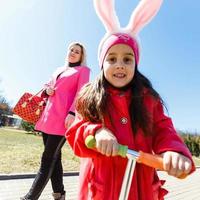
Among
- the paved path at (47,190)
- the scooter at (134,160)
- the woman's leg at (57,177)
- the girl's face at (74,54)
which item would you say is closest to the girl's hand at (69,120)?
the woman's leg at (57,177)

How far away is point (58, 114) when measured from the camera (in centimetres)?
448

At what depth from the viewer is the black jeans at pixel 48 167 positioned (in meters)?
4.17

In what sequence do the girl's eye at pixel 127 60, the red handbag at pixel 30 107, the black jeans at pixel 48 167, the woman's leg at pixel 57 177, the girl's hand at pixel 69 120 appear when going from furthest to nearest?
the red handbag at pixel 30 107
the woman's leg at pixel 57 177
the girl's hand at pixel 69 120
the black jeans at pixel 48 167
the girl's eye at pixel 127 60

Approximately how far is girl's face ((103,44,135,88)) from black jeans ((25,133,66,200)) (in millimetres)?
1936

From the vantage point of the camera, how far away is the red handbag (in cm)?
481

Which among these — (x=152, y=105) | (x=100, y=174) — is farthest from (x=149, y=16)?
(x=100, y=174)

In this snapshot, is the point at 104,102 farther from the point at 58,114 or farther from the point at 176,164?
the point at 58,114

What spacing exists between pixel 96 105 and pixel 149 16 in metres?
0.76

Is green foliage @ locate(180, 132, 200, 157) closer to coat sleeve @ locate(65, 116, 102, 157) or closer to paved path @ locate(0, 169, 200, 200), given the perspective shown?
paved path @ locate(0, 169, 200, 200)

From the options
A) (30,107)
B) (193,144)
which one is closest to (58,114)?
(30,107)

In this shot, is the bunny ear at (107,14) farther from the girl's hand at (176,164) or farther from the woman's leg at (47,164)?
the woman's leg at (47,164)

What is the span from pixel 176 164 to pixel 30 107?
10.7 feet

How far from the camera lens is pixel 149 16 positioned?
2750 millimetres

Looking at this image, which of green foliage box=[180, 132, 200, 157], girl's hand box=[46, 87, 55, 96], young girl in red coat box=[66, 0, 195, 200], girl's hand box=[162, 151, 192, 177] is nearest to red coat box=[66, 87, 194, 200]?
young girl in red coat box=[66, 0, 195, 200]
